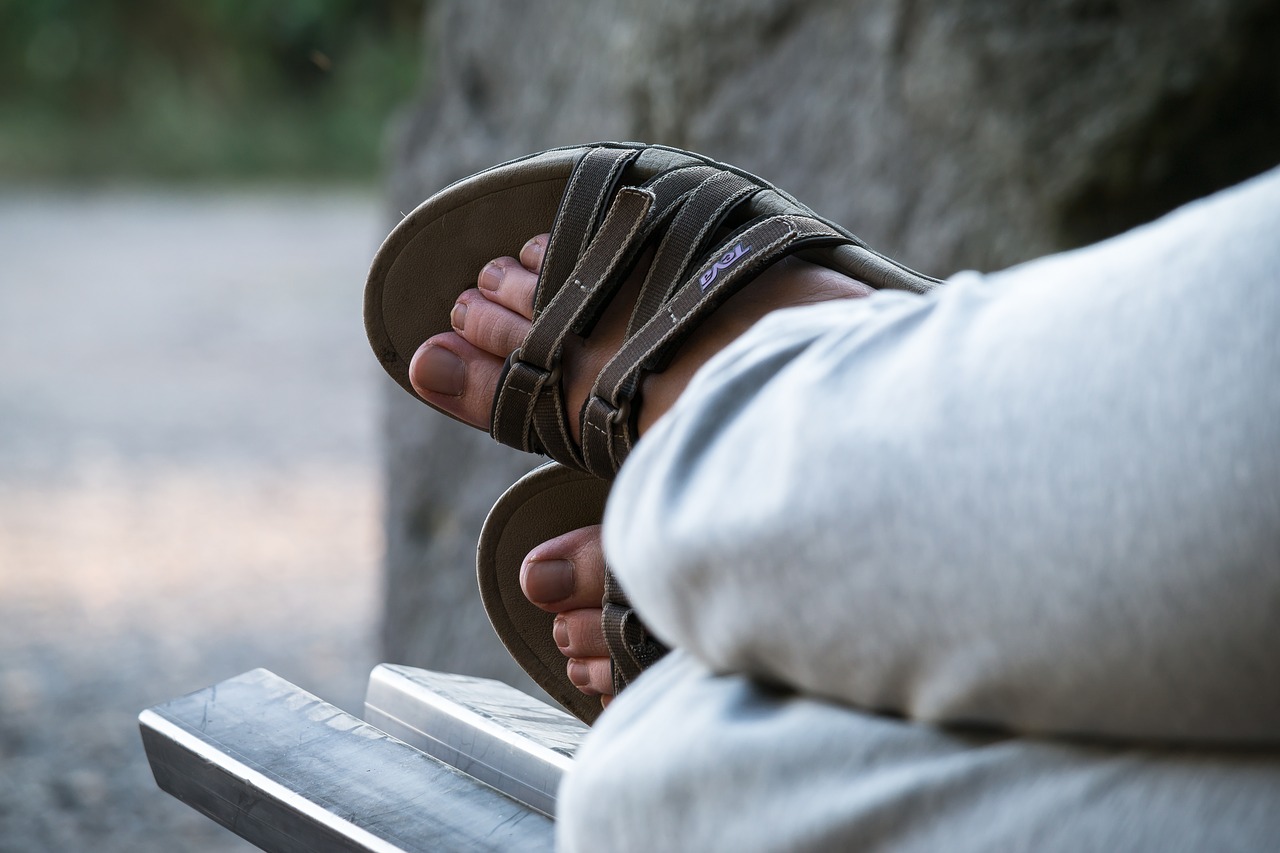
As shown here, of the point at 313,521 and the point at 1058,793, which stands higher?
the point at 1058,793

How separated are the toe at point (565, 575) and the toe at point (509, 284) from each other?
164 millimetres

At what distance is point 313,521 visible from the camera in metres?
2.69

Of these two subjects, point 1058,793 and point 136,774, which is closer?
point 1058,793

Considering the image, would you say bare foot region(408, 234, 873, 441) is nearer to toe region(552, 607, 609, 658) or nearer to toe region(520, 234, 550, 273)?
toe region(520, 234, 550, 273)

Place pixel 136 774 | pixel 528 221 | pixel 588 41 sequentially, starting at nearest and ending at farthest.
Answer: pixel 528 221
pixel 588 41
pixel 136 774

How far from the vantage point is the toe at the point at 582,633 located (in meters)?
0.85

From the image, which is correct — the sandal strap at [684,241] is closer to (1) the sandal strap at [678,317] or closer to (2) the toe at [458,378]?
(1) the sandal strap at [678,317]

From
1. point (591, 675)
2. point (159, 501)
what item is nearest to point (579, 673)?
point (591, 675)

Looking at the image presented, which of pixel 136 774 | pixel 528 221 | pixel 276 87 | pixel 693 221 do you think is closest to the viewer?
pixel 693 221

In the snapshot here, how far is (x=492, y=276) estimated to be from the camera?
87 centimetres

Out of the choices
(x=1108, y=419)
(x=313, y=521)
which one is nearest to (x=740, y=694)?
(x=1108, y=419)

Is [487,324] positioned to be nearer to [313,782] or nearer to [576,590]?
[576,590]

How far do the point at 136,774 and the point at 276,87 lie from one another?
7.64 meters

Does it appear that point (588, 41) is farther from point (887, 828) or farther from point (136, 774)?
point (887, 828)
